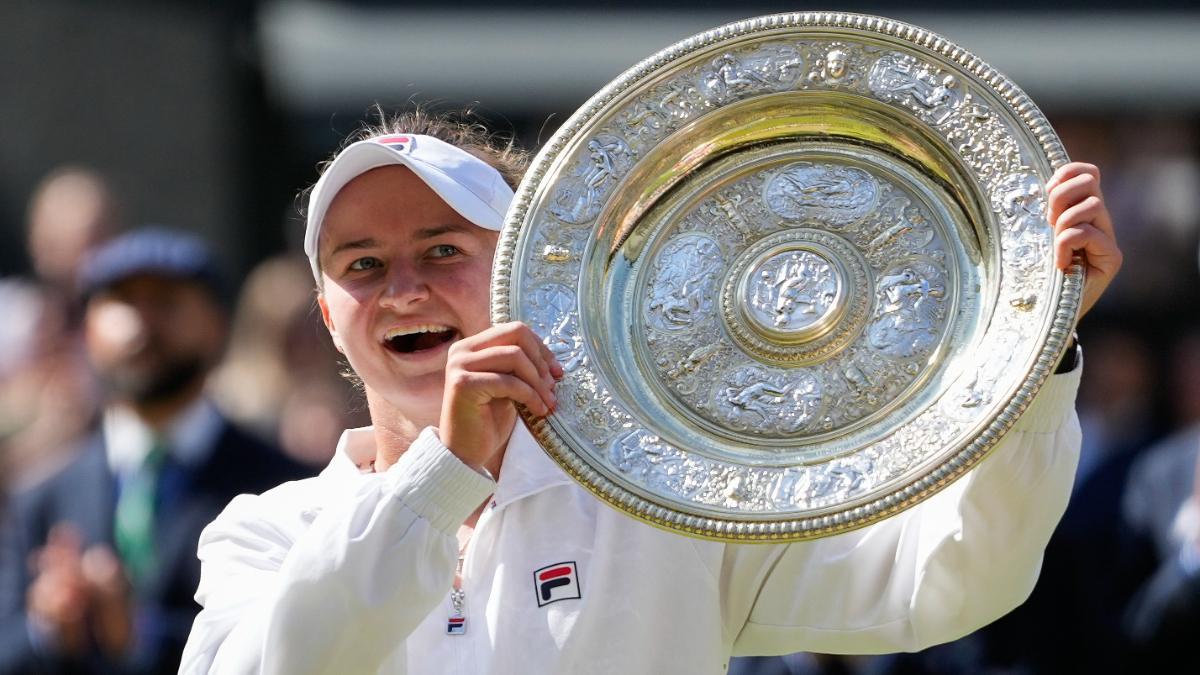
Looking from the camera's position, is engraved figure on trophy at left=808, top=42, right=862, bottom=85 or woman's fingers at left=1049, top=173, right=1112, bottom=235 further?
engraved figure on trophy at left=808, top=42, right=862, bottom=85

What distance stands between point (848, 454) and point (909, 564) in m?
0.36

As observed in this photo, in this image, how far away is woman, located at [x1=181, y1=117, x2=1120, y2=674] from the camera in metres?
3.20

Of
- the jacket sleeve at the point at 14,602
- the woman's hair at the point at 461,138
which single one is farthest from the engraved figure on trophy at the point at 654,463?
the jacket sleeve at the point at 14,602

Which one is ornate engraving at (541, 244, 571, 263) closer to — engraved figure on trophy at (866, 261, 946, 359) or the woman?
the woman

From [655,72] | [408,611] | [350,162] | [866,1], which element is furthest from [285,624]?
[866,1]

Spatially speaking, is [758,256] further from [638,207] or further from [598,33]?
[598,33]

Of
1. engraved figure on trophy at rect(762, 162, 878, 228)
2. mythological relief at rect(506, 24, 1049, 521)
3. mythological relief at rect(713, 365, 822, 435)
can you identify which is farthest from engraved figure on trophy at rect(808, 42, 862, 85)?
mythological relief at rect(713, 365, 822, 435)

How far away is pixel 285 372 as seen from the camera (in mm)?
7422

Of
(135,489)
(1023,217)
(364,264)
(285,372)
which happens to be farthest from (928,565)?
(285,372)

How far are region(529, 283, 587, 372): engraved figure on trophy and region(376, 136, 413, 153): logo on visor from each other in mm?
449

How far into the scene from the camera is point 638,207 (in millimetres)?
3404

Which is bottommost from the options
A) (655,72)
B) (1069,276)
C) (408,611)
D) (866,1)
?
(408,611)

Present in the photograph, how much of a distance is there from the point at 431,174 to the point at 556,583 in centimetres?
72

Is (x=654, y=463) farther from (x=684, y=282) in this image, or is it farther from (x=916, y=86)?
(x=916, y=86)
